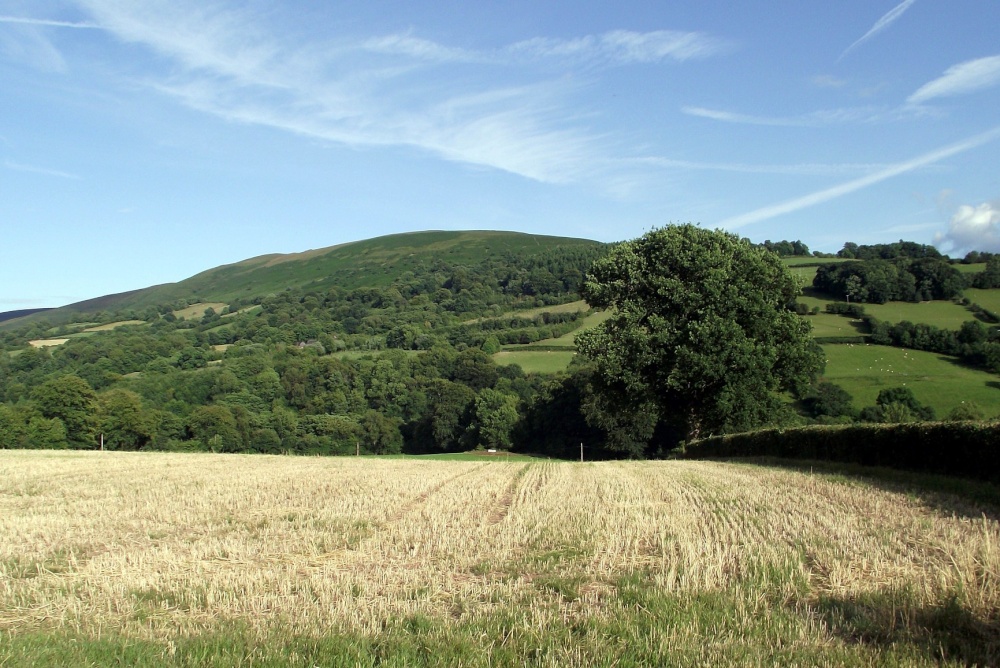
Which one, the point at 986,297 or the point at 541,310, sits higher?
the point at 541,310

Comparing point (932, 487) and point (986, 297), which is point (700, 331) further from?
point (986, 297)

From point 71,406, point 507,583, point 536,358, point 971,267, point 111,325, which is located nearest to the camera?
point 507,583

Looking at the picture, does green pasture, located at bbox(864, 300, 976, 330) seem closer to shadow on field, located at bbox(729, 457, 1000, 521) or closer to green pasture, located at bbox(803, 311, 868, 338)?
green pasture, located at bbox(803, 311, 868, 338)

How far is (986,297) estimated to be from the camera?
3750 inches

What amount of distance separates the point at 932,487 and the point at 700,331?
20.7 meters

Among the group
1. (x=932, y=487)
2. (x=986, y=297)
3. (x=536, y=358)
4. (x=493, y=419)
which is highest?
(x=986, y=297)

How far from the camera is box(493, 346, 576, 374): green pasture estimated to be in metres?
115

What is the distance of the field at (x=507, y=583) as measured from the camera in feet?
18.3

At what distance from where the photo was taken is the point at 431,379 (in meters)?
120

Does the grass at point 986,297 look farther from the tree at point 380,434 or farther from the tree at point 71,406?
the tree at point 71,406

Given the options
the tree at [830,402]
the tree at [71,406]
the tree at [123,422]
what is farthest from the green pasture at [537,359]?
the tree at [71,406]

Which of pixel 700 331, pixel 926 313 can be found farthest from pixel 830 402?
pixel 700 331

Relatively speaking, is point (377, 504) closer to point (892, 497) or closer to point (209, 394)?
point (892, 497)

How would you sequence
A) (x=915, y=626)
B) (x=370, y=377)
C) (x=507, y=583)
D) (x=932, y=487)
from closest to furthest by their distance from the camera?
(x=915, y=626), (x=507, y=583), (x=932, y=487), (x=370, y=377)
